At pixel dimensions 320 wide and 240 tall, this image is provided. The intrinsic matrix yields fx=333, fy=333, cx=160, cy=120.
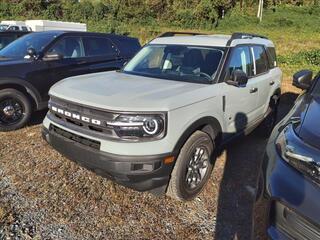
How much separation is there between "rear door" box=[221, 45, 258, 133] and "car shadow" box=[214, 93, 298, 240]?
14 cm

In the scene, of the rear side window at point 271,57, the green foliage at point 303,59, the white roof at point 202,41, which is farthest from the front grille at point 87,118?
the green foliage at point 303,59

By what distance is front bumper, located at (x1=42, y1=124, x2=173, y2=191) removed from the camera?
2996mm

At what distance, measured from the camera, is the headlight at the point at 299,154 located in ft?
6.54

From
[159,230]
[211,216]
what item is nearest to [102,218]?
[159,230]

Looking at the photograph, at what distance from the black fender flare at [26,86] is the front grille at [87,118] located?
2084mm

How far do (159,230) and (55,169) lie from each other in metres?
1.67

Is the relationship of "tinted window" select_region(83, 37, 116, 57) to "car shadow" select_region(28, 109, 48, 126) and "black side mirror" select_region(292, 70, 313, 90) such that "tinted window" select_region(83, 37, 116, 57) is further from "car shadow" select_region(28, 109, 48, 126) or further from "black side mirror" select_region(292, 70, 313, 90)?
"black side mirror" select_region(292, 70, 313, 90)

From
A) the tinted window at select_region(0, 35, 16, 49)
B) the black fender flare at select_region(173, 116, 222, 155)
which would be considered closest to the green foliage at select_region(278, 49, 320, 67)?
the tinted window at select_region(0, 35, 16, 49)

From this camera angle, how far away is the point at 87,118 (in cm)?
321

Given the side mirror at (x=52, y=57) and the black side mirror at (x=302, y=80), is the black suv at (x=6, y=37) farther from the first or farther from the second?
the black side mirror at (x=302, y=80)

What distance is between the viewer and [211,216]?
3.32 m

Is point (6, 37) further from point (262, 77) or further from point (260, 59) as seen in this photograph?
point (262, 77)

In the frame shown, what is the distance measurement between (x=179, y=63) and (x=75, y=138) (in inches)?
66.5

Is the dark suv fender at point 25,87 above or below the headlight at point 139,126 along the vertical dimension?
below
